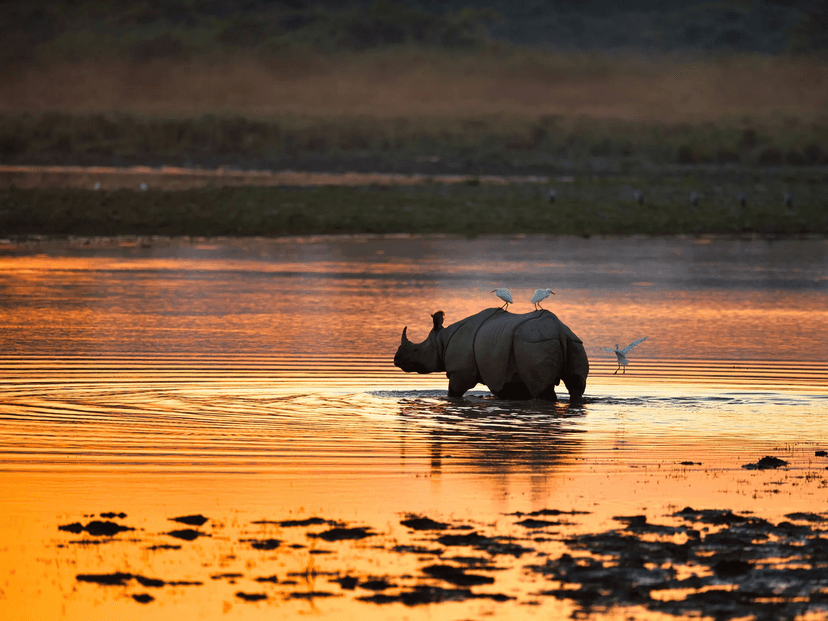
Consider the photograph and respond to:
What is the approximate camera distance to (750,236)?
60438 mm

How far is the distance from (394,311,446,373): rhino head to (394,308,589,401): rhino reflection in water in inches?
10.3

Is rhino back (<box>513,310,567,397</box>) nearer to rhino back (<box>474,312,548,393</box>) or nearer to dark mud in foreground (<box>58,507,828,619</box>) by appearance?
rhino back (<box>474,312,548,393</box>)

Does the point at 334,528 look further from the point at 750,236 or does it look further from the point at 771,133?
the point at 771,133

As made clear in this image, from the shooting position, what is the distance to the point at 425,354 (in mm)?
17812

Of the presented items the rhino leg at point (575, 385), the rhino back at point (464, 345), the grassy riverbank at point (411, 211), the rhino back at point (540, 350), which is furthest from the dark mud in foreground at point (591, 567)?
the grassy riverbank at point (411, 211)

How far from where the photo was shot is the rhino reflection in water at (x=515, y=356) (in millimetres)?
16047

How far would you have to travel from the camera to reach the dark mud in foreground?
8.55 m

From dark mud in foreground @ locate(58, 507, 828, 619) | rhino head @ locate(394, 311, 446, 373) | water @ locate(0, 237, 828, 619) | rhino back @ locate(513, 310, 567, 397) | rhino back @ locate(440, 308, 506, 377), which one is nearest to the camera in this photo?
dark mud in foreground @ locate(58, 507, 828, 619)

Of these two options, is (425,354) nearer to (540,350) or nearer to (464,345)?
(464,345)

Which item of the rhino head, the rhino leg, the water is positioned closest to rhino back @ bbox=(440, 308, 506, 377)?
the rhino head

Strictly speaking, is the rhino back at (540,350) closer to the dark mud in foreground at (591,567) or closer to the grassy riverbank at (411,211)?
the dark mud in foreground at (591,567)

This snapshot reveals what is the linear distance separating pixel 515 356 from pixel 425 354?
6.14 ft

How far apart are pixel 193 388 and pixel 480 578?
906 centimetres

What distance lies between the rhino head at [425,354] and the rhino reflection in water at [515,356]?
0.26m
